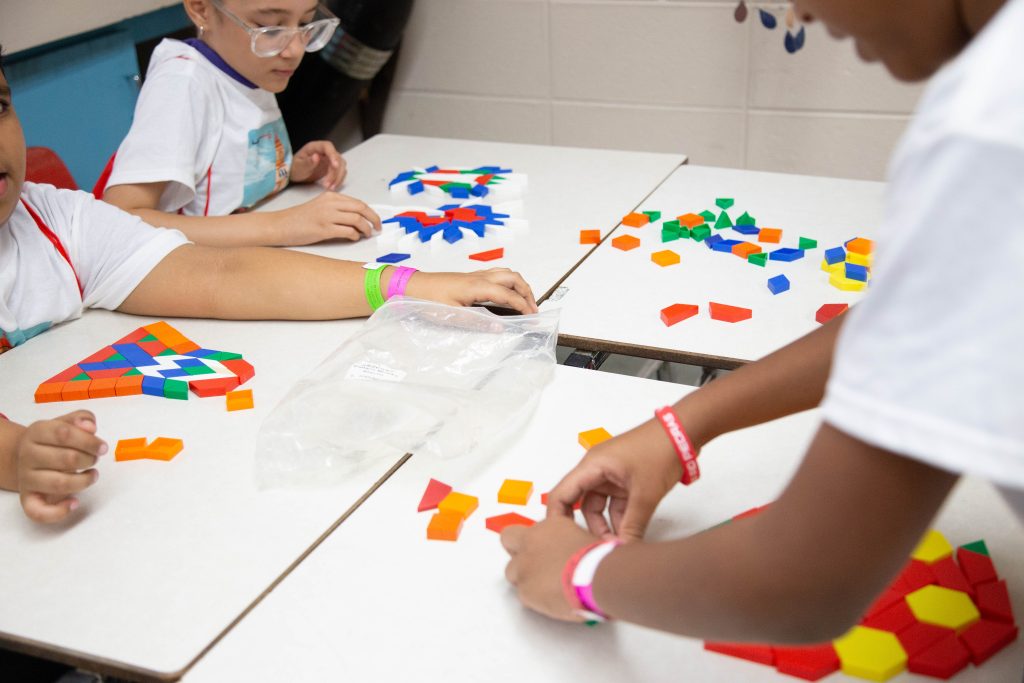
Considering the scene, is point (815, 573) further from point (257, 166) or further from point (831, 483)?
point (257, 166)

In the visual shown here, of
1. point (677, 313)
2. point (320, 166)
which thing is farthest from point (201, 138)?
point (677, 313)

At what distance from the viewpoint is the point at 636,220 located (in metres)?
1.72

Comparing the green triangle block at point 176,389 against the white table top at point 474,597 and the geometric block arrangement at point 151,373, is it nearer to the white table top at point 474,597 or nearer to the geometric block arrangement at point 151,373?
the geometric block arrangement at point 151,373

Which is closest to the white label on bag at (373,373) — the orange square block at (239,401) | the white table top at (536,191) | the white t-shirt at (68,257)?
the orange square block at (239,401)

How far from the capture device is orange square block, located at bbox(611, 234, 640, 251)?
5.29 feet

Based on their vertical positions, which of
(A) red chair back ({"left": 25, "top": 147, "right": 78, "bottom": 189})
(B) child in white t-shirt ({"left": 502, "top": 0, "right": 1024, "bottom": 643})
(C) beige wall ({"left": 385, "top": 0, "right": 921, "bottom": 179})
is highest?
(B) child in white t-shirt ({"left": 502, "top": 0, "right": 1024, "bottom": 643})

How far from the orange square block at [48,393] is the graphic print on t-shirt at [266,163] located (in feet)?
2.51

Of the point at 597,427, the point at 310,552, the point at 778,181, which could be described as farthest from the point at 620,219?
the point at 310,552

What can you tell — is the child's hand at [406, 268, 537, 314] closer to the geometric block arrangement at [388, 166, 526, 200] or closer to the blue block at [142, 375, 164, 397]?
the blue block at [142, 375, 164, 397]

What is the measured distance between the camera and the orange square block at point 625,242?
1613 millimetres

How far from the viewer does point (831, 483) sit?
56cm

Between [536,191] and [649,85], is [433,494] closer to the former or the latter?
[536,191]

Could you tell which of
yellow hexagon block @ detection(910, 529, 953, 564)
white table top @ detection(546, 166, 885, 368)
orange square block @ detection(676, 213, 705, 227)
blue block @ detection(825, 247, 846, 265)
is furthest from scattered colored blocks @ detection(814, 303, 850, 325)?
yellow hexagon block @ detection(910, 529, 953, 564)

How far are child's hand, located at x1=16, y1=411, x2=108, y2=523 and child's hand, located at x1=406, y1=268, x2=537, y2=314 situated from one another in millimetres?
514
